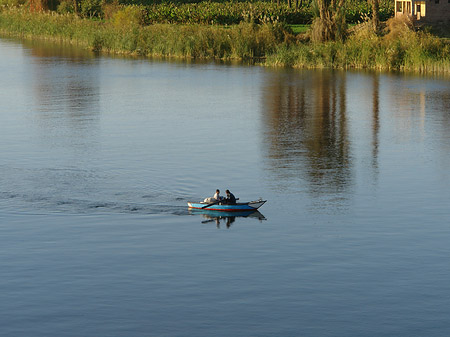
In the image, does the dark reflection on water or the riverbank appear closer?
the dark reflection on water

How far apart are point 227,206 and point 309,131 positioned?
17303 mm

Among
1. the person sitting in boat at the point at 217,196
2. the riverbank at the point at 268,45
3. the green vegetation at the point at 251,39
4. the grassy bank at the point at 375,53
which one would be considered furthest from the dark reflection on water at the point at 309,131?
the green vegetation at the point at 251,39

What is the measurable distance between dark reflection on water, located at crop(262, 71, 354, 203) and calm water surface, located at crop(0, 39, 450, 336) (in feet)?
0.62

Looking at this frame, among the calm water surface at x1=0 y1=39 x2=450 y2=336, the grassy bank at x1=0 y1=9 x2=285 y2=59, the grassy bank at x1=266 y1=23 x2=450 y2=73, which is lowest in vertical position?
the calm water surface at x1=0 y1=39 x2=450 y2=336

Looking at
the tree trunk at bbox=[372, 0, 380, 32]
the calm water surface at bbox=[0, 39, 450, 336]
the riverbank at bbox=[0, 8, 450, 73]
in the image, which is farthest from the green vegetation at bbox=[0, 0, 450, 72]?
the calm water surface at bbox=[0, 39, 450, 336]

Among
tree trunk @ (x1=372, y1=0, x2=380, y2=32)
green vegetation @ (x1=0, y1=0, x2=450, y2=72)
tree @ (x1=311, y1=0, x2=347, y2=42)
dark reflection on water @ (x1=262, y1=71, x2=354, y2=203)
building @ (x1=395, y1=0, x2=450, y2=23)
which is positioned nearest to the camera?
dark reflection on water @ (x1=262, y1=71, x2=354, y2=203)

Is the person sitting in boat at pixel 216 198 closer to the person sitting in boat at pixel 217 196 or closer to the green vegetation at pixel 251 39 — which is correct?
the person sitting in boat at pixel 217 196

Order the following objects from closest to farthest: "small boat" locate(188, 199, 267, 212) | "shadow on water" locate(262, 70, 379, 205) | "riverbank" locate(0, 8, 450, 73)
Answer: "small boat" locate(188, 199, 267, 212)
"shadow on water" locate(262, 70, 379, 205)
"riverbank" locate(0, 8, 450, 73)

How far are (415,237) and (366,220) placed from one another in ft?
7.91

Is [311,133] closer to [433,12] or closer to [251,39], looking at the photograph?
[251,39]

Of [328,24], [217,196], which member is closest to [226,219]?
[217,196]

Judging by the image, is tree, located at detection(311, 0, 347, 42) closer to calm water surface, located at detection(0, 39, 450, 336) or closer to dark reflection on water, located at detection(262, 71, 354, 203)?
dark reflection on water, located at detection(262, 71, 354, 203)

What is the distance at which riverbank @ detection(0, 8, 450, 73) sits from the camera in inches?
2805

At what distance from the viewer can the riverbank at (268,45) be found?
7125 centimetres
